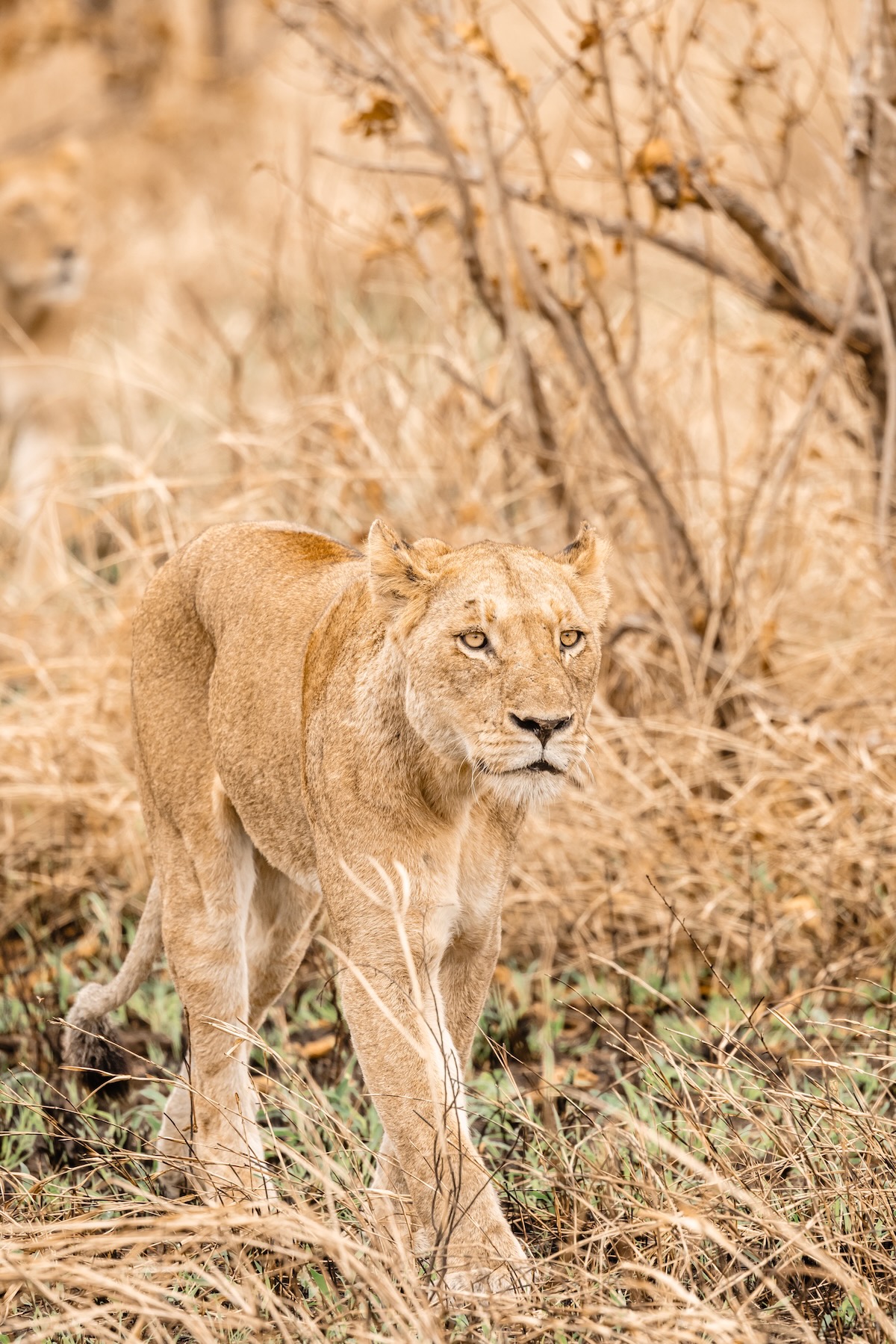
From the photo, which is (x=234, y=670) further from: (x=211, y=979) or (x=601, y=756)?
(x=601, y=756)

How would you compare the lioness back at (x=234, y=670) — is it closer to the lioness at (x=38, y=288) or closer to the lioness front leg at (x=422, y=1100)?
the lioness front leg at (x=422, y=1100)

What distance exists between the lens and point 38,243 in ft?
34.4

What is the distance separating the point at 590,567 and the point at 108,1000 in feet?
4.66

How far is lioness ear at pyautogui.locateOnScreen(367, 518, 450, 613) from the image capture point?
263cm

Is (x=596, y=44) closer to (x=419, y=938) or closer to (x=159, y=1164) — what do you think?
(x=419, y=938)

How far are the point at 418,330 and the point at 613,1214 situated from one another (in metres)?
7.27

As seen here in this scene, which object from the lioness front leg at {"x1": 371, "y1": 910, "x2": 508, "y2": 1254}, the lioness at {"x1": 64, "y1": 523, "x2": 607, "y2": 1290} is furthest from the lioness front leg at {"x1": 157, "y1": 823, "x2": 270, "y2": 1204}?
the lioness front leg at {"x1": 371, "y1": 910, "x2": 508, "y2": 1254}

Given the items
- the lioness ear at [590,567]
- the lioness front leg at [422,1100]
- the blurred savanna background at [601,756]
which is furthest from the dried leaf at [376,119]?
the lioness front leg at [422,1100]

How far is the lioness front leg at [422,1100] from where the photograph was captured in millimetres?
2463

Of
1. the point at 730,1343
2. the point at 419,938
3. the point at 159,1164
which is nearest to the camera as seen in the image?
the point at 730,1343

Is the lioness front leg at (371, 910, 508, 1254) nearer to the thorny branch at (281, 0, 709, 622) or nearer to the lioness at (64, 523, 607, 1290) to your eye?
the lioness at (64, 523, 607, 1290)

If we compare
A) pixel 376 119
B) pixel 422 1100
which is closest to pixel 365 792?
pixel 422 1100

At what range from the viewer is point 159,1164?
3248 millimetres

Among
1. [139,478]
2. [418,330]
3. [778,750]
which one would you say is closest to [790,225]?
[778,750]
